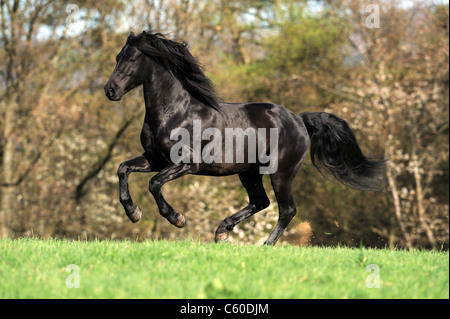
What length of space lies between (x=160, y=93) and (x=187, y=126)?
0.47m

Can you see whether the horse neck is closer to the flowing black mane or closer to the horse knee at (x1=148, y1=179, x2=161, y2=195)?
the flowing black mane

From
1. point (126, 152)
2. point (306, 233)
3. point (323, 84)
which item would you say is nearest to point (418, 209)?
point (323, 84)

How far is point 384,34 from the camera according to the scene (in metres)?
21.1

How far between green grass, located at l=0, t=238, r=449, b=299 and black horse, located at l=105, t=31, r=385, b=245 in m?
1.00

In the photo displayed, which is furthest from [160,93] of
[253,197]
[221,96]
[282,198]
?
[221,96]

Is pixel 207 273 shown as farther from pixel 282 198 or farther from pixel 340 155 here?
pixel 340 155

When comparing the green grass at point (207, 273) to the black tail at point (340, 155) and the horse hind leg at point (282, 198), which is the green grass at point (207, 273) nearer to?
the horse hind leg at point (282, 198)

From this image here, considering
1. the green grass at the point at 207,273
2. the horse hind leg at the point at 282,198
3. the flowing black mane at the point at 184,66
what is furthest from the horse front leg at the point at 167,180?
the horse hind leg at the point at 282,198

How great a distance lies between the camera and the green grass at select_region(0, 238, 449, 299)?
4199mm

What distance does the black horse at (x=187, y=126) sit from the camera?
20.5 ft

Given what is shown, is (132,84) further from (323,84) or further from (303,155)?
(323,84)

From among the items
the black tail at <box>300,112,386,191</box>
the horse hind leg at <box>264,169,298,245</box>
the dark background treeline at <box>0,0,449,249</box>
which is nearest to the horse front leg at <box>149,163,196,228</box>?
the horse hind leg at <box>264,169,298,245</box>

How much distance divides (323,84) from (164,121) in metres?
16.9

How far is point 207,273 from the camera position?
4.56 meters
